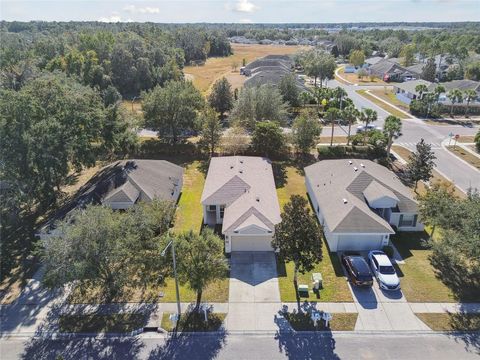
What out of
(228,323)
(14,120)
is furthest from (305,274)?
(14,120)

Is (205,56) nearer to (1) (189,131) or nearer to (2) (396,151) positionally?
(1) (189,131)

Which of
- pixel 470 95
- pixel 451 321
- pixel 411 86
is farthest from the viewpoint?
pixel 411 86

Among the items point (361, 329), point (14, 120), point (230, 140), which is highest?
point (14, 120)

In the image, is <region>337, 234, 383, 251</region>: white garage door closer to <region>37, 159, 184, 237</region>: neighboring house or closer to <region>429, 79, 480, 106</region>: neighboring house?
<region>37, 159, 184, 237</region>: neighboring house

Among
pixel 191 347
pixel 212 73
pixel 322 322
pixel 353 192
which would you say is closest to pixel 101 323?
pixel 191 347

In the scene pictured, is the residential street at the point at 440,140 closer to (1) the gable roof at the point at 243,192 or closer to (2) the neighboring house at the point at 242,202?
(1) the gable roof at the point at 243,192

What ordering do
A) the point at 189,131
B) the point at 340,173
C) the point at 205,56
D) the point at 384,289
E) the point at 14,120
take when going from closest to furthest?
the point at 384,289 < the point at 14,120 < the point at 340,173 < the point at 189,131 < the point at 205,56

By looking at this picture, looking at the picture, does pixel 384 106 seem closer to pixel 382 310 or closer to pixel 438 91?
pixel 438 91

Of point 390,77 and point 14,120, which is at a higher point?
point 14,120

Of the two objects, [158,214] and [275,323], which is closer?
[275,323]
